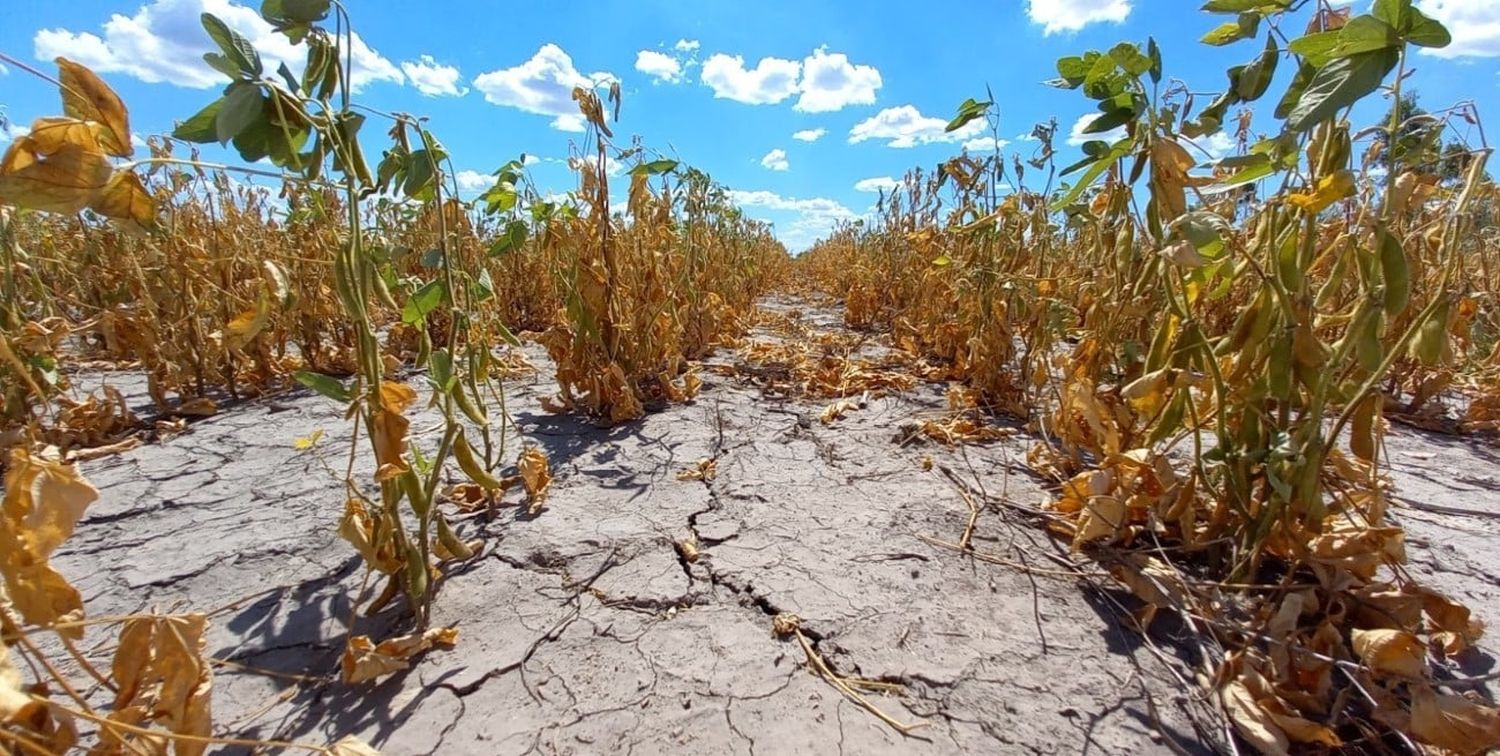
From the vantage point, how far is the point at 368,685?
1113mm

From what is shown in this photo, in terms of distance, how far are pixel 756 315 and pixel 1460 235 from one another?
4.55 metres

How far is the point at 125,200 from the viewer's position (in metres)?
0.71

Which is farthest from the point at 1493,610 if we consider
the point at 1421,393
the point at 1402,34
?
the point at 1421,393

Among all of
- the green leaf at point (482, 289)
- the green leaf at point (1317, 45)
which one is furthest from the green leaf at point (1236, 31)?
the green leaf at point (482, 289)

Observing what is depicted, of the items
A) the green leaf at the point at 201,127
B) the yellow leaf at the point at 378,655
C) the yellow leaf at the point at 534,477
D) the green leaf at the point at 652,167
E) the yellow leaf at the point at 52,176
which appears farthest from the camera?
the green leaf at the point at 652,167

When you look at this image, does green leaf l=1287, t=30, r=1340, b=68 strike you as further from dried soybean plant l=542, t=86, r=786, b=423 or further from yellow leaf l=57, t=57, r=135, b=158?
dried soybean plant l=542, t=86, r=786, b=423

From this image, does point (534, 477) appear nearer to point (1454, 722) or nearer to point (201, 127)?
point (201, 127)

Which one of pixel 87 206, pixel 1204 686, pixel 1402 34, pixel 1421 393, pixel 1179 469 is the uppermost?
pixel 1402 34

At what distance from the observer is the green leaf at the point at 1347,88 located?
822 mm

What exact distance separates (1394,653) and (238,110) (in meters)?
1.78

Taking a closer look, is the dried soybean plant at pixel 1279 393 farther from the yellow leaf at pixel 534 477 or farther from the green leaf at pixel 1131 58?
the yellow leaf at pixel 534 477

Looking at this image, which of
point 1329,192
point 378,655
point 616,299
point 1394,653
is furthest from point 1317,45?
point 616,299

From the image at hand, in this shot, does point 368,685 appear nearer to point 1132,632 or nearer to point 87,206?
point 87,206

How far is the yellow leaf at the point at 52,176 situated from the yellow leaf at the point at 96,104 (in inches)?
1.6
